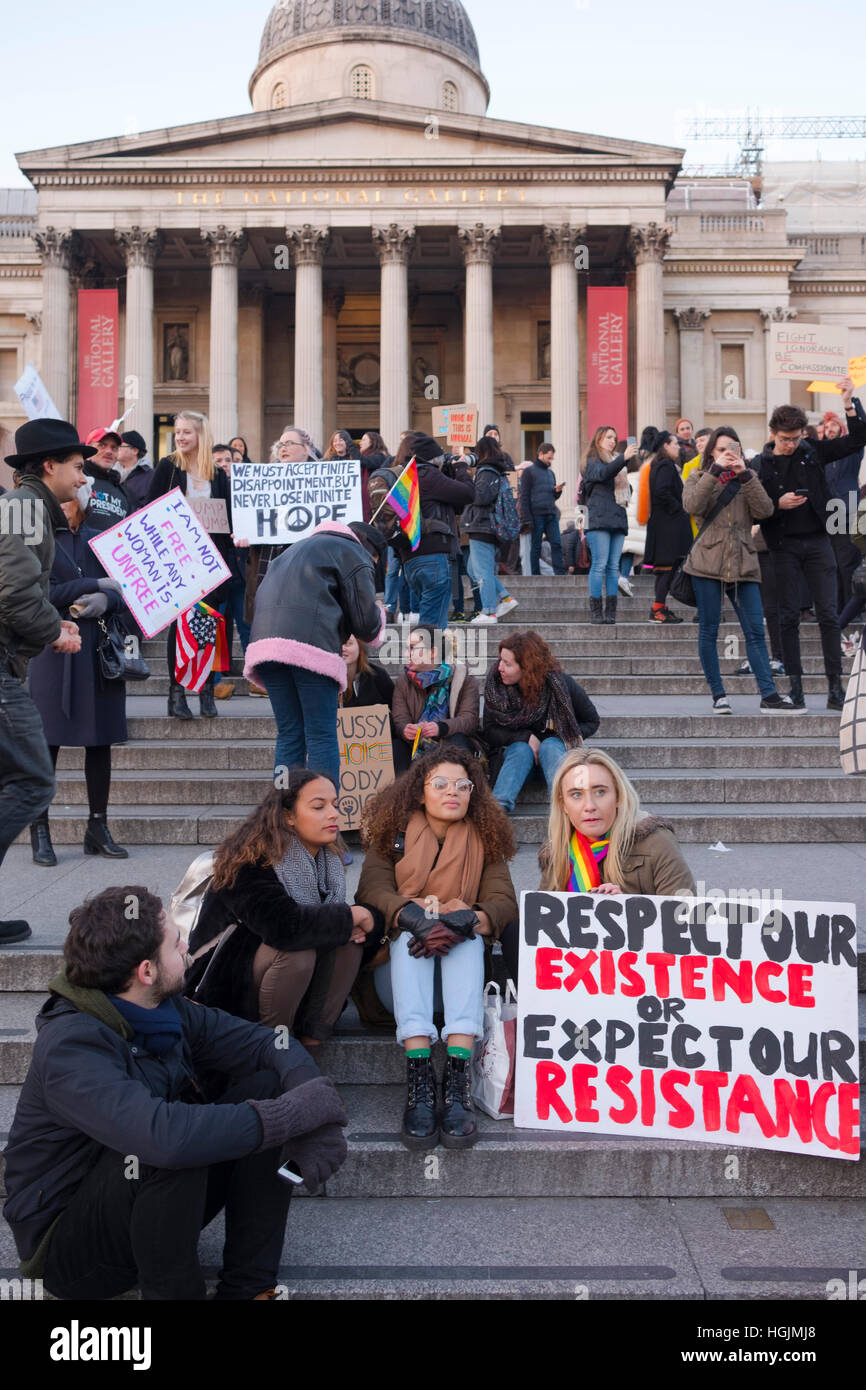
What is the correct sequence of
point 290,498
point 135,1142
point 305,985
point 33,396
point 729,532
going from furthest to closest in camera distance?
point 290,498 < point 729,532 < point 33,396 < point 305,985 < point 135,1142

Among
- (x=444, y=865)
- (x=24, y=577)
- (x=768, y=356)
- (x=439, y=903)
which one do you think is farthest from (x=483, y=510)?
(x=768, y=356)

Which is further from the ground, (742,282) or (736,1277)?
(742,282)

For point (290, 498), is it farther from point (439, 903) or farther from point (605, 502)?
point (439, 903)

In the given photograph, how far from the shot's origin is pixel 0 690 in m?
5.38

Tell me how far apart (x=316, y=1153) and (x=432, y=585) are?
24.8 ft

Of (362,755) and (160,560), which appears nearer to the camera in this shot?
(362,755)

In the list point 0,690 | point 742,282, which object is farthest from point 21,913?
point 742,282

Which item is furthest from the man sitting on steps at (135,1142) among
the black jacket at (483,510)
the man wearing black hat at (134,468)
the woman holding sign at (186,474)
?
the black jacket at (483,510)

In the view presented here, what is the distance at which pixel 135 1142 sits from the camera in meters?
3.35

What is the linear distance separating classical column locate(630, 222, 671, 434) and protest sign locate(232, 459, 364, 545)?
2693cm

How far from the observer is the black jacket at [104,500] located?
8180 millimetres

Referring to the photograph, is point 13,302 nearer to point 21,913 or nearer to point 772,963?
point 21,913
